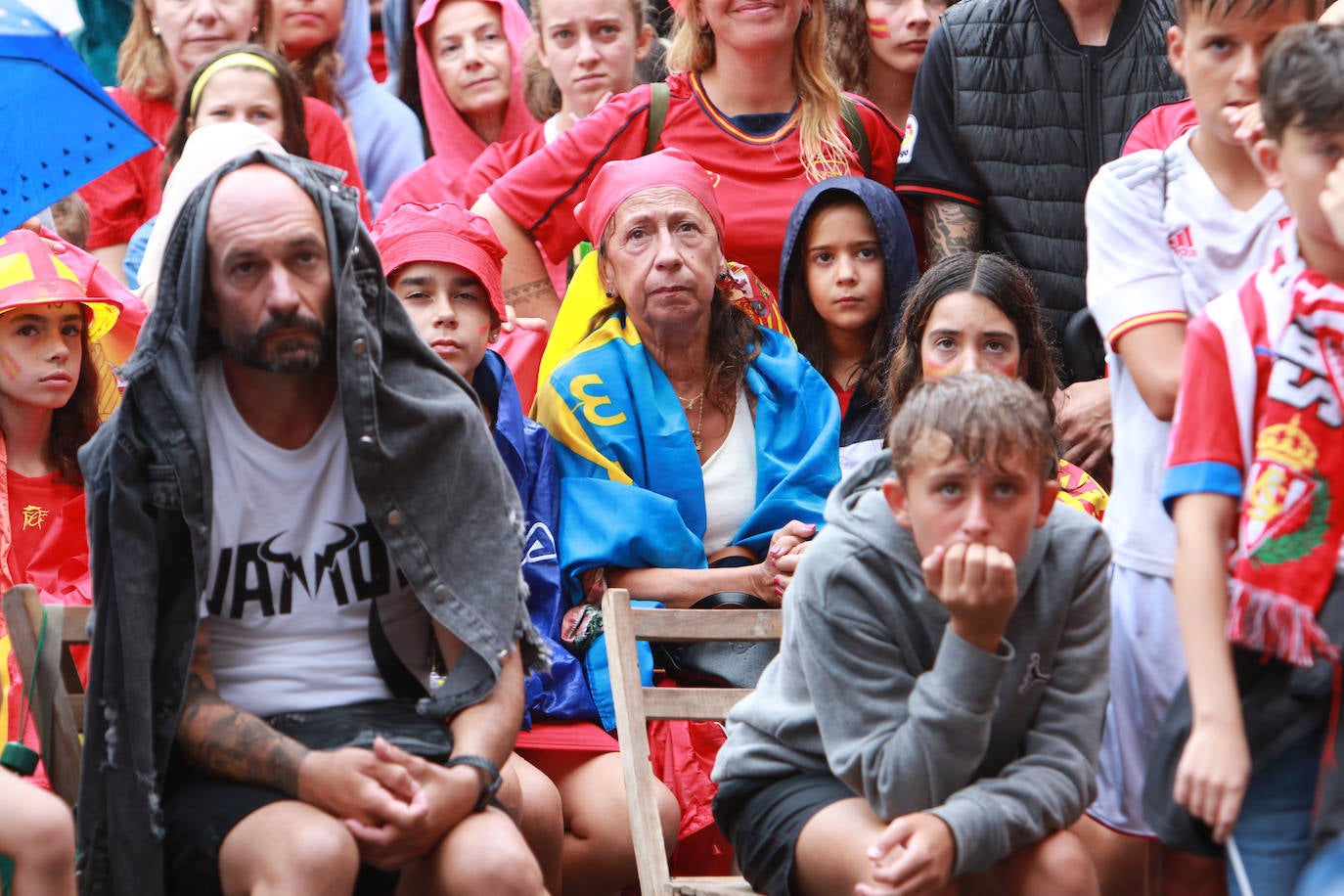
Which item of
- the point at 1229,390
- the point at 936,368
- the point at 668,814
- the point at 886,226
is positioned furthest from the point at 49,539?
the point at 1229,390

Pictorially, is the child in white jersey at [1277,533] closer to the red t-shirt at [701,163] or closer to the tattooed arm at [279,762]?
the tattooed arm at [279,762]

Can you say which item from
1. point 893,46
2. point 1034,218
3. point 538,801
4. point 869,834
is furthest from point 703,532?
point 893,46

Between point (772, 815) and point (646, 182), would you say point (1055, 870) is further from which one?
point (646, 182)

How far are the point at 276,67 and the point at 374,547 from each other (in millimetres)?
2311

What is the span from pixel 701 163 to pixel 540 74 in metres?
1.09

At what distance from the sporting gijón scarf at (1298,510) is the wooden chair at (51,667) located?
6.15 feet

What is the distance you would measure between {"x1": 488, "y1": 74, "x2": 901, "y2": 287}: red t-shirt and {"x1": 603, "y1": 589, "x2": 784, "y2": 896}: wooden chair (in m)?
1.35

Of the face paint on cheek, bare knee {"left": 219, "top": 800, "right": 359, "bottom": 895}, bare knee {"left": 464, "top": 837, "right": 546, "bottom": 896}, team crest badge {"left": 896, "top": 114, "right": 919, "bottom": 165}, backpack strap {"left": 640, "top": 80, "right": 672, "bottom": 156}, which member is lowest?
bare knee {"left": 464, "top": 837, "right": 546, "bottom": 896}

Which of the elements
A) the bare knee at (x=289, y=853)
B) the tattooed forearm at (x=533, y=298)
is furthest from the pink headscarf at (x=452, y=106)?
the bare knee at (x=289, y=853)

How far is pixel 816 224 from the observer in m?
4.19

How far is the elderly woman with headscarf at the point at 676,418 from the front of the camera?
11.9 feet

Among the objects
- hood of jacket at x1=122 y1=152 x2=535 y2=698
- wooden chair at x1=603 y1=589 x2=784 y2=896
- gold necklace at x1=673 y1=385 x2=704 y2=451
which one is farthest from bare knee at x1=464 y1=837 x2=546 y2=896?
gold necklace at x1=673 y1=385 x2=704 y2=451

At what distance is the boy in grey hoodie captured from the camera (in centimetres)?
236

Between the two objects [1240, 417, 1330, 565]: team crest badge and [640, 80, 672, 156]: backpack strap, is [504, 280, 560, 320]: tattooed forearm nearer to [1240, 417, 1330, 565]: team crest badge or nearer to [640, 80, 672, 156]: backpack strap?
[640, 80, 672, 156]: backpack strap
